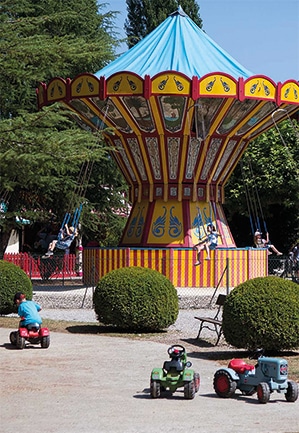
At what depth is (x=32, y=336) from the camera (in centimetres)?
1523

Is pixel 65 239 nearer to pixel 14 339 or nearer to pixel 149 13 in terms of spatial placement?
pixel 14 339

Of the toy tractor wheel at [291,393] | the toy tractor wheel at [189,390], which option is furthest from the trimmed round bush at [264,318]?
the toy tractor wheel at [189,390]

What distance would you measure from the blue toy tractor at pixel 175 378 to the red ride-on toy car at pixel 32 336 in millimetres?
4650

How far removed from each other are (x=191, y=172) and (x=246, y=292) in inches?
564

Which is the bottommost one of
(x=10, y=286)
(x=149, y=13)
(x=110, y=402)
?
(x=110, y=402)

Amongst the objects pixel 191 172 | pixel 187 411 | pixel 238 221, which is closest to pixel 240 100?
pixel 191 172

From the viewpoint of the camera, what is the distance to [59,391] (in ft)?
36.4

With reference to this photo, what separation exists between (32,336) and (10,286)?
19.0ft

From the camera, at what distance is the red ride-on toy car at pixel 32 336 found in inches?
598

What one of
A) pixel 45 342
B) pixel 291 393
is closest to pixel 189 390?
pixel 291 393

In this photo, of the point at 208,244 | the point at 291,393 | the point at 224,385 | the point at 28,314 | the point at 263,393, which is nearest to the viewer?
the point at 263,393

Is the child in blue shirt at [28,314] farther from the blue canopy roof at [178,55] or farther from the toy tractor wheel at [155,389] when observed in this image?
the blue canopy roof at [178,55]

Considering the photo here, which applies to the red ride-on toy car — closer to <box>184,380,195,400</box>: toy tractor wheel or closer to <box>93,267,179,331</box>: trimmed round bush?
<box>93,267,179,331</box>: trimmed round bush

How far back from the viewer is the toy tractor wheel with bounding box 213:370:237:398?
10.6m
